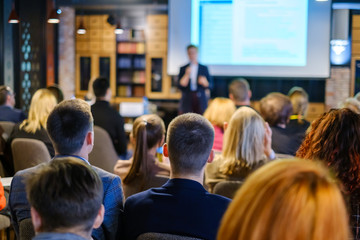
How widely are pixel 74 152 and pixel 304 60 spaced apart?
20.1ft

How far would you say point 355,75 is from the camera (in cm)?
995

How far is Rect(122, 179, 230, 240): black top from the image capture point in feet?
5.86

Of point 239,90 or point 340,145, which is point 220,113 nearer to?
point 239,90

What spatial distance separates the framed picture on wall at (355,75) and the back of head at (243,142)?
7423 mm

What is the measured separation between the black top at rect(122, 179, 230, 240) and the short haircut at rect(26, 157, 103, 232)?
56 cm

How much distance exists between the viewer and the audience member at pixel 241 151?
3.07 m

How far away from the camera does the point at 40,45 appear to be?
26.2 feet

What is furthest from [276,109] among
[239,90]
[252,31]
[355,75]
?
[355,75]

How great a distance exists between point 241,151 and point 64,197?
1975 mm

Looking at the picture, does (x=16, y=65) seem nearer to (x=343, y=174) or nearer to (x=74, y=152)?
(x=74, y=152)

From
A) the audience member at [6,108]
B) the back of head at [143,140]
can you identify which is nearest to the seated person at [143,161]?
the back of head at [143,140]

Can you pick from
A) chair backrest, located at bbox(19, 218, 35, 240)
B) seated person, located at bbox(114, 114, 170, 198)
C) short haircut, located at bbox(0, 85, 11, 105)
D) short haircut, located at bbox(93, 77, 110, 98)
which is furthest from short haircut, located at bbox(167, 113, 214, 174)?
short haircut, located at bbox(0, 85, 11, 105)

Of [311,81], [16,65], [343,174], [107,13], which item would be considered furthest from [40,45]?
[343,174]

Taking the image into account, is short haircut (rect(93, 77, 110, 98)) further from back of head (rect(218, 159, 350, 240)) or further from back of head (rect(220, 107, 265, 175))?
back of head (rect(218, 159, 350, 240))
